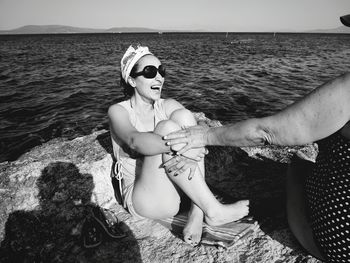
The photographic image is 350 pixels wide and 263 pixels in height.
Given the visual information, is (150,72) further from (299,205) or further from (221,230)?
(299,205)

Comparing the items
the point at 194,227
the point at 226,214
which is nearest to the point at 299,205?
the point at 226,214

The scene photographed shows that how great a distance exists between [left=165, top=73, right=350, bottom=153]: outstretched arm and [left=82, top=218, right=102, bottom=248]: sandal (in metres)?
1.43

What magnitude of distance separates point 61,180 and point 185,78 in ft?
47.3

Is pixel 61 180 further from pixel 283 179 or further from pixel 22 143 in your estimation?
pixel 22 143

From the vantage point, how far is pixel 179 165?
89.1 inches

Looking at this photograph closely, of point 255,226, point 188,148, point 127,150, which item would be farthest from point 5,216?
point 255,226

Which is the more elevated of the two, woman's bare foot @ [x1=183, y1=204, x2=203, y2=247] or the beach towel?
woman's bare foot @ [x1=183, y1=204, x2=203, y2=247]

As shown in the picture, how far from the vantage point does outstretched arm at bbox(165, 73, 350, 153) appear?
1394mm

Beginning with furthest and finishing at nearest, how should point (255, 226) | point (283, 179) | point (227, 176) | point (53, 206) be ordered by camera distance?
point (227, 176), point (283, 179), point (53, 206), point (255, 226)

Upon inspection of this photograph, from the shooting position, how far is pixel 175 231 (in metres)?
2.60

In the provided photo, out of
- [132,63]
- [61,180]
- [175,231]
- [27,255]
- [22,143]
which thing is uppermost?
→ [132,63]

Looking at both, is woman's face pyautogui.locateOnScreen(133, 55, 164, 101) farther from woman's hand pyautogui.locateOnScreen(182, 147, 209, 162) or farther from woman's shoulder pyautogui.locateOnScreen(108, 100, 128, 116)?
woman's hand pyautogui.locateOnScreen(182, 147, 209, 162)

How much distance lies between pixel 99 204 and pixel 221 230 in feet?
4.79

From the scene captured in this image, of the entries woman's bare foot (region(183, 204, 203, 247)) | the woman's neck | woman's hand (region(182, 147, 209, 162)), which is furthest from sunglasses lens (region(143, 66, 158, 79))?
woman's bare foot (region(183, 204, 203, 247))
